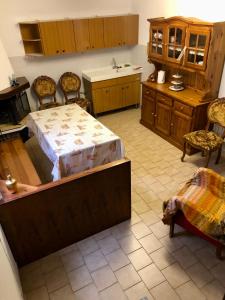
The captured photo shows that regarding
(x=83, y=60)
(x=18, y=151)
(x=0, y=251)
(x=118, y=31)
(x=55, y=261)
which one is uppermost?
(x=118, y=31)

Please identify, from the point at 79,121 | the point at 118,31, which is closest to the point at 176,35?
the point at 118,31

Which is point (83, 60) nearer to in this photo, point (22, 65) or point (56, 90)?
point (56, 90)

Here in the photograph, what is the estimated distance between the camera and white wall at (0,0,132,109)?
4.00 m

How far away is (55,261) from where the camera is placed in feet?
7.48

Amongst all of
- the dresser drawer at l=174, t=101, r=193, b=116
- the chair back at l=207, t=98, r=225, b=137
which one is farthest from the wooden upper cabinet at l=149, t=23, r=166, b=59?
the chair back at l=207, t=98, r=225, b=137

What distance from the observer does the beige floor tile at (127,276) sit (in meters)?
2.06

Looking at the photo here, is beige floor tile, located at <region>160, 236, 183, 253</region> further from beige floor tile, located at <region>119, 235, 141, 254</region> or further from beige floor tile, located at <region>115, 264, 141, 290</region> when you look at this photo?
beige floor tile, located at <region>115, 264, 141, 290</region>

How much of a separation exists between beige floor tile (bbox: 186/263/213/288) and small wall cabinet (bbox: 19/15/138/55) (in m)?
3.93

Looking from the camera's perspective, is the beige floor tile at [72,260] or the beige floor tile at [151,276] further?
the beige floor tile at [72,260]

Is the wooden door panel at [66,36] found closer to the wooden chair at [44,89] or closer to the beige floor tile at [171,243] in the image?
the wooden chair at [44,89]

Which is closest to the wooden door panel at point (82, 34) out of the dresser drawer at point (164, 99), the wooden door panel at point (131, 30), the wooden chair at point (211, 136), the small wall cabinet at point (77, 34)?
the small wall cabinet at point (77, 34)

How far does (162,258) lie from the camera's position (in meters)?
2.25

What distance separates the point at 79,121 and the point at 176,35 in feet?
6.30

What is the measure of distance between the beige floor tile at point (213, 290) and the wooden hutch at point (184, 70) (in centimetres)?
209
